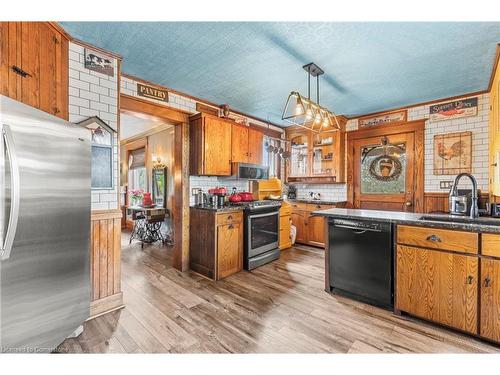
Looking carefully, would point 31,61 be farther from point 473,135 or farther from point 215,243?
point 473,135

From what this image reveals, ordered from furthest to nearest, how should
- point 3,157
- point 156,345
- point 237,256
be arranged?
point 237,256
point 156,345
point 3,157

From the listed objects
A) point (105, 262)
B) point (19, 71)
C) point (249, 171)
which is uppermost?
point (19, 71)

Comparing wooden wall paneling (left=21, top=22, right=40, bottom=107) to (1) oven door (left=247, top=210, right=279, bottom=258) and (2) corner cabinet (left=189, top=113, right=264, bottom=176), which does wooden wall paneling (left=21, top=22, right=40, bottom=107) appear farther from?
(1) oven door (left=247, top=210, right=279, bottom=258)

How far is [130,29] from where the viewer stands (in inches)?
76.0

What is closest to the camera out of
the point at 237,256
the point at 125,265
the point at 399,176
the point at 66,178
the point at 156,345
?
the point at 66,178

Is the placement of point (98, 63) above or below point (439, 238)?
above

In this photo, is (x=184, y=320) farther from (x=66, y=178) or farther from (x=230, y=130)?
(x=230, y=130)

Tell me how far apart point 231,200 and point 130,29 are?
2388 mm

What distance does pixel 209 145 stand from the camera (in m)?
3.31

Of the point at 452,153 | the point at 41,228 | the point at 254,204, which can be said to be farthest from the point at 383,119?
the point at 41,228

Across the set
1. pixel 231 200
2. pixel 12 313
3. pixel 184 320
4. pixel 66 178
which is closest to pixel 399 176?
pixel 231 200

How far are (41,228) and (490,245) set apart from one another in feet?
10.1

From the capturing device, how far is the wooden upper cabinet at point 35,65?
144 centimetres

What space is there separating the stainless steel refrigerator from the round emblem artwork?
14.2 feet
